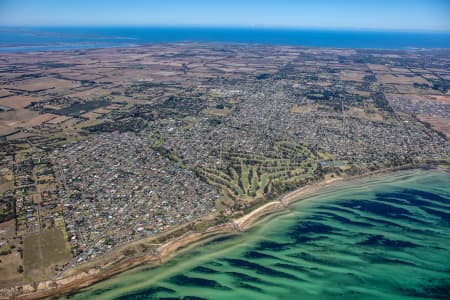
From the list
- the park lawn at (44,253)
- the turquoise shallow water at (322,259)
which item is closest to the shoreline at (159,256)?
the turquoise shallow water at (322,259)

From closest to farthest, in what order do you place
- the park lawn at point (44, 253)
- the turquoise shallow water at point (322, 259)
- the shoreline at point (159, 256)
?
the shoreline at point (159, 256) < the park lawn at point (44, 253) < the turquoise shallow water at point (322, 259)

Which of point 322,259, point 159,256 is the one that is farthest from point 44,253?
point 322,259

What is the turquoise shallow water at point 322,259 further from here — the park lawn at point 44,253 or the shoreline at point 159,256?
the park lawn at point 44,253

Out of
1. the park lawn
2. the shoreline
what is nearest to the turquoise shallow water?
the shoreline

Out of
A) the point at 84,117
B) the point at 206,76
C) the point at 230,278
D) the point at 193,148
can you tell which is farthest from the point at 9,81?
the point at 230,278

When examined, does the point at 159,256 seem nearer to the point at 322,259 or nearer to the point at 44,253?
the point at 44,253

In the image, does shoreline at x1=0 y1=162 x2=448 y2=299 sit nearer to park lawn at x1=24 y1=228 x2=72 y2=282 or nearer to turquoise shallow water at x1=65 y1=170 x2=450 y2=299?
turquoise shallow water at x1=65 y1=170 x2=450 y2=299
